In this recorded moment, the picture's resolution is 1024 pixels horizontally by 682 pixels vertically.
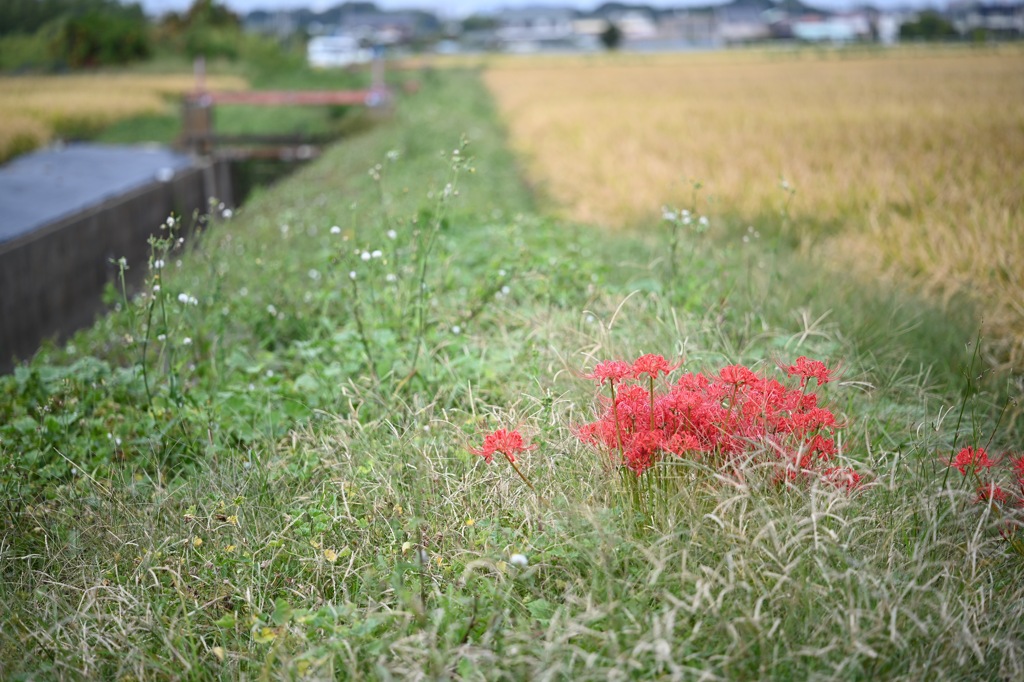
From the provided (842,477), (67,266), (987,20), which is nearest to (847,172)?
(842,477)

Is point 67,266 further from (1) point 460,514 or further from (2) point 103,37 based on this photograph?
(2) point 103,37

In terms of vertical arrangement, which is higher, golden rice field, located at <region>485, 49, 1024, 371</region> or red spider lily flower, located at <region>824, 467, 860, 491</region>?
golden rice field, located at <region>485, 49, 1024, 371</region>

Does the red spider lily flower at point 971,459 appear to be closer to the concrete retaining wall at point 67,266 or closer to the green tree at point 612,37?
the concrete retaining wall at point 67,266

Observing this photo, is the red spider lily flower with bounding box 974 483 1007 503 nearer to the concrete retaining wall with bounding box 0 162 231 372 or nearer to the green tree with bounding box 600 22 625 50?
the concrete retaining wall with bounding box 0 162 231 372

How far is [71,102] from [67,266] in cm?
1331

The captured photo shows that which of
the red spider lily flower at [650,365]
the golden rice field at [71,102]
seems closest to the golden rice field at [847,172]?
the red spider lily flower at [650,365]

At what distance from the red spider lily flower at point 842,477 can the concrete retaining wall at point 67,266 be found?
4.39 meters

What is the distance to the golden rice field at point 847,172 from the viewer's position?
5508 mm

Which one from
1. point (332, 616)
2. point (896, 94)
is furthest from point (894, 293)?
point (896, 94)

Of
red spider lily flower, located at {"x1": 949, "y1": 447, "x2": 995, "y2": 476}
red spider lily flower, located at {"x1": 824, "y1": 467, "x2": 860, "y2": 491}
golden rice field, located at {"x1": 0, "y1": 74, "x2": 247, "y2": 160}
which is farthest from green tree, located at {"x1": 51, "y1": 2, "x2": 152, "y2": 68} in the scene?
red spider lily flower, located at {"x1": 949, "y1": 447, "x2": 995, "y2": 476}

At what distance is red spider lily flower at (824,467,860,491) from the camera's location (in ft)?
7.85

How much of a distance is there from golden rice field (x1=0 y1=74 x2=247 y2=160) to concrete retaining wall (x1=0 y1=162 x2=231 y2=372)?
556 cm

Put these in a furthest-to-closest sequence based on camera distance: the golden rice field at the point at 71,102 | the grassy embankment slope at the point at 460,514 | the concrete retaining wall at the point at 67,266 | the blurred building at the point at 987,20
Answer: the blurred building at the point at 987,20 → the golden rice field at the point at 71,102 → the concrete retaining wall at the point at 67,266 → the grassy embankment slope at the point at 460,514

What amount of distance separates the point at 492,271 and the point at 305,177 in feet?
22.8
